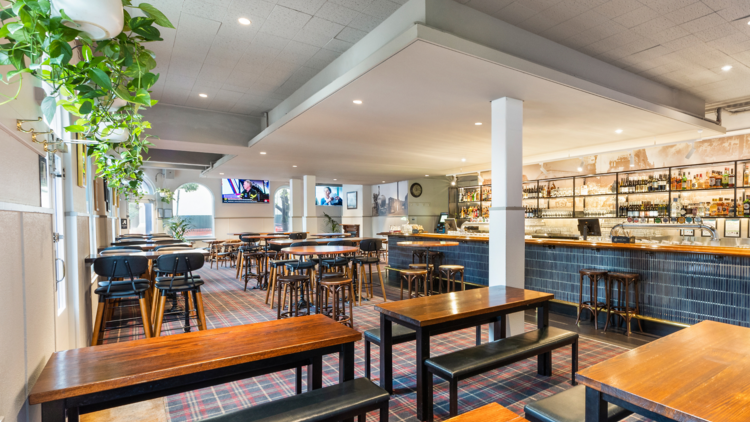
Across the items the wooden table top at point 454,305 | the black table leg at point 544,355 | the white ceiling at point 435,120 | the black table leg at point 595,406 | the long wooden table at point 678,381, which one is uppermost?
the white ceiling at point 435,120

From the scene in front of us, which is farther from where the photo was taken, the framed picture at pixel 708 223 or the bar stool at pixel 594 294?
the framed picture at pixel 708 223

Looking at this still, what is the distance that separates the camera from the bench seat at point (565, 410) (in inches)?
64.3

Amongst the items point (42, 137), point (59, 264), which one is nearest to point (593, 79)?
point (42, 137)

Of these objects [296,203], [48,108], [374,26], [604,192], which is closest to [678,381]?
[48,108]

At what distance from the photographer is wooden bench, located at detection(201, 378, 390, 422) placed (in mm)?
1589

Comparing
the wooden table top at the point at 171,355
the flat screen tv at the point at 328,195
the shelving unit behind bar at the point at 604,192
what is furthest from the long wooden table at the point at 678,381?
the flat screen tv at the point at 328,195

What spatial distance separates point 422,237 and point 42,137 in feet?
20.7

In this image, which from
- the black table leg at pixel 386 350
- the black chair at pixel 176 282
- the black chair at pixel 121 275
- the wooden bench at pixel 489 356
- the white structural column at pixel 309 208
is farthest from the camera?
the white structural column at pixel 309 208

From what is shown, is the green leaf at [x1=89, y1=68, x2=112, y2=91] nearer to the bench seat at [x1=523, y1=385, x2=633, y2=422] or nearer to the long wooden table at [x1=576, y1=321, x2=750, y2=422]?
the long wooden table at [x1=576, y1=321, x2=750, y2=422]

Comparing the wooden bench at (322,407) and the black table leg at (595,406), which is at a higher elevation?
the black table leg at (595,406)

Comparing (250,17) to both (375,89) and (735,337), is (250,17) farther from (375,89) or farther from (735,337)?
(735,337)

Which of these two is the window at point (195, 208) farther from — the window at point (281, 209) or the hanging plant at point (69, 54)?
the hanging plant at point (69, 54)

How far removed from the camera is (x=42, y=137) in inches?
83.0

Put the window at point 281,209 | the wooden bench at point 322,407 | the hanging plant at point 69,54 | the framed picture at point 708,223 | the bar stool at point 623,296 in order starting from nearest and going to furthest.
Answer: the hanging plant at point 69,54 < the wooden bench at point 322,407 < the bar stool at point 623,296 < the framed picture at point 708,223 < the window at point 281,209
